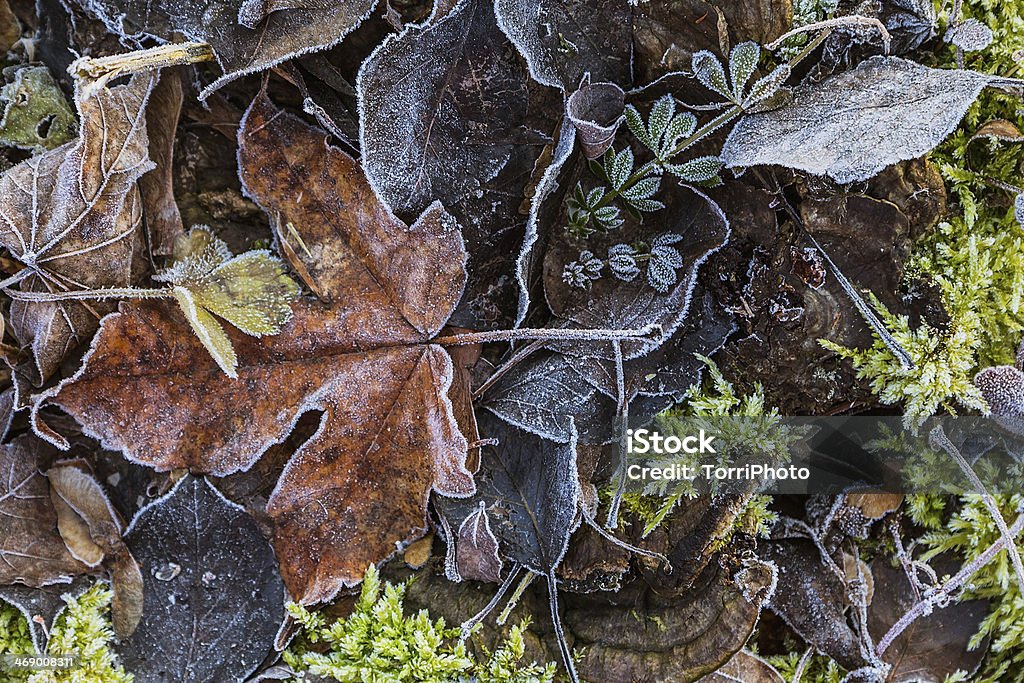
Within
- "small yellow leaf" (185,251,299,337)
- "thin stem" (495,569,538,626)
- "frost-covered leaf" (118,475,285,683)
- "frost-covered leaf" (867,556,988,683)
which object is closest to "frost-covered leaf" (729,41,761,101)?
"small yellow leaf" (185,251,299,337)

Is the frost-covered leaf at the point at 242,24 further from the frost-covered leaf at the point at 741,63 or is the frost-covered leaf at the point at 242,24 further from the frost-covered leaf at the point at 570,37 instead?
the frost-covered leaf at the point at 741,63

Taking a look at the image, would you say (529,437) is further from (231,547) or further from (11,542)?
(11,542)

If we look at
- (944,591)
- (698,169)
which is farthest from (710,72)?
(944,591)

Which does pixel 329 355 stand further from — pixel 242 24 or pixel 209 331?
pixel 242 24

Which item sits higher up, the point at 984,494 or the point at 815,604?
the point at 984,494

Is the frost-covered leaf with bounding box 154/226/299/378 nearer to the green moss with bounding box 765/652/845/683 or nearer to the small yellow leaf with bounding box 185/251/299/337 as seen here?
the small yellow leaf with bounding box 185/251/299/337

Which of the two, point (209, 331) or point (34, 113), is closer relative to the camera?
point (209, 331)
